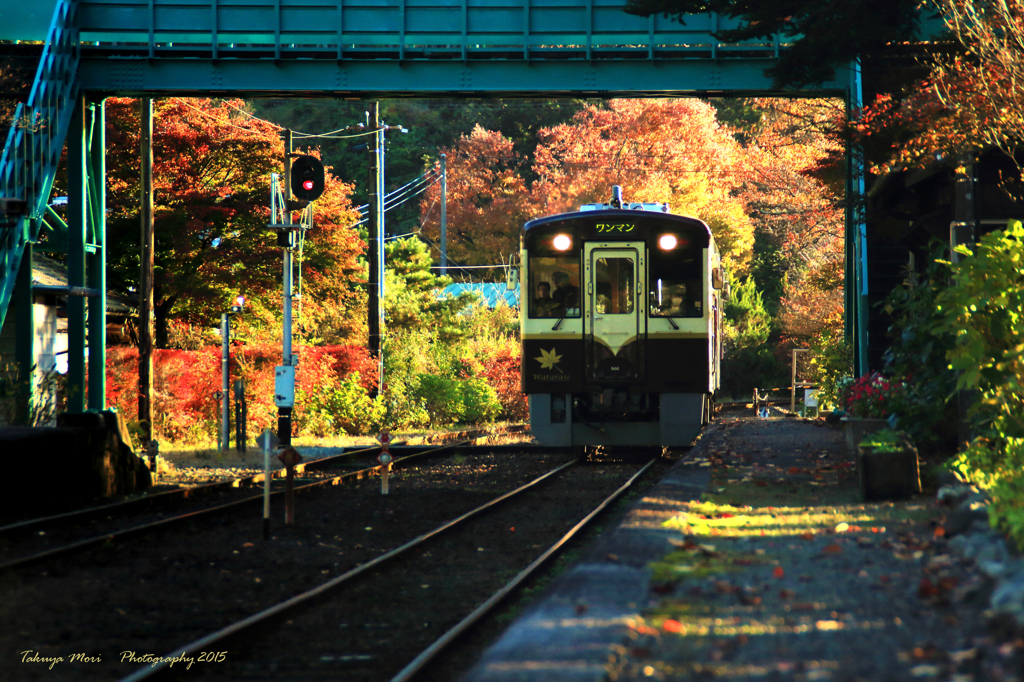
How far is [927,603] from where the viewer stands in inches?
208

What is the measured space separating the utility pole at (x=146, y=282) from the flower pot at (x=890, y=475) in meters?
11.8

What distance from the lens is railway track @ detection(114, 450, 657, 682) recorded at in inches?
235

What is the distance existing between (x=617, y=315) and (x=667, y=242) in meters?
1.25

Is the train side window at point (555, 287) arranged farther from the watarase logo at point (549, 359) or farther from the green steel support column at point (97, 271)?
the green steel support column at point (97, 271)

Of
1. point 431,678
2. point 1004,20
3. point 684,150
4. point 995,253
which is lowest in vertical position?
point 431,678

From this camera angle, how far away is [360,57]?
16.6 m

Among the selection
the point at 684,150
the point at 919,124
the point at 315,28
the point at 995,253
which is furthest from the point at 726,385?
the point at 995,253

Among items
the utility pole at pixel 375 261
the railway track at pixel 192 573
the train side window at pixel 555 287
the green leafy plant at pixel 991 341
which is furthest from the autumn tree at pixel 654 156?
the green leafy plant at pixel 991 341

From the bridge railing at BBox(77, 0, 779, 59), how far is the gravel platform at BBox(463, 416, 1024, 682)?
9.39 meters

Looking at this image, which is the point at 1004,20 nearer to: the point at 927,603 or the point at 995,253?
the point at 995,253

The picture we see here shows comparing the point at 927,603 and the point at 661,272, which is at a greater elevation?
the point at 661,272

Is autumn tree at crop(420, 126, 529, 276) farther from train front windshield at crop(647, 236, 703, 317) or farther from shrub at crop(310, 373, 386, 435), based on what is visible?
train front windshield at crop(647, 236, 703, 317)

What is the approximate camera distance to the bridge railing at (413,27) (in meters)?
16.5

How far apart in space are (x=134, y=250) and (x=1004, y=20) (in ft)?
51.0
